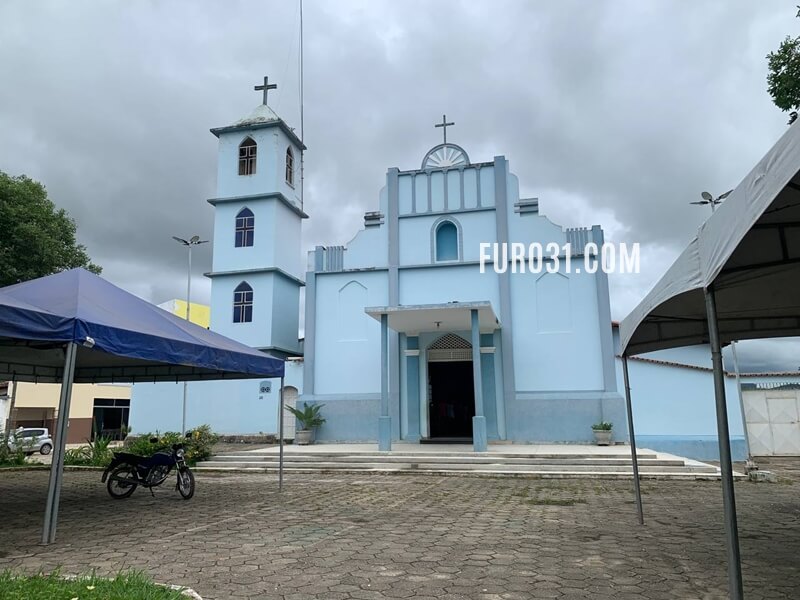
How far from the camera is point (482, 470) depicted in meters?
11.4

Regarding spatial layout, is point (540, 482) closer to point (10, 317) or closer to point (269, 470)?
point (269, 470)

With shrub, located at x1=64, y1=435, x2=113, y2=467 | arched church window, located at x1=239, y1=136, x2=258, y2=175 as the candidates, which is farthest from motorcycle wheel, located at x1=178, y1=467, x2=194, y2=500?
arched church window, located at x1=239, y1=136, x2=258, y2=175

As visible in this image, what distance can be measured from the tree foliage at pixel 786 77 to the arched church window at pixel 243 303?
564 inches

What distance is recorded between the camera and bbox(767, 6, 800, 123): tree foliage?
7895mm

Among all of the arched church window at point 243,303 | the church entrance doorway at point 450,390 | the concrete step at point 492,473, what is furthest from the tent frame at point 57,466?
the arched church window at point 243,303

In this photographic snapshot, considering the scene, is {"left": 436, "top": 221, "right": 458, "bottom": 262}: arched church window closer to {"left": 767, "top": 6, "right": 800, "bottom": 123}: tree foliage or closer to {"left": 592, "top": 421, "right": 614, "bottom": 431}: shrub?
{"left": 592, "top": 421, "right": 614, "bottom": 431}: shrub

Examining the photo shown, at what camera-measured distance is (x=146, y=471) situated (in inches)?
314

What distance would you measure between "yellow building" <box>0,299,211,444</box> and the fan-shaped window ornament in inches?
459

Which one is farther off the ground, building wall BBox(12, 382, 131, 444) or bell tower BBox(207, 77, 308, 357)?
bell tower BBox(207, 77, 308, 357)

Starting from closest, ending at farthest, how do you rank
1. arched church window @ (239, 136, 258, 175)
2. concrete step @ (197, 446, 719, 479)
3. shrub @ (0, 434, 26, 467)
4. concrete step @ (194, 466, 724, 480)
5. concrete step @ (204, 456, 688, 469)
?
concrete step @ (194, 466, 724, 480) → concrete step @ (197, 446, 719, 479) → concrete step @ (204, 456, 688, 469) → shrub @ (0, 434, 26, 467) → arched church window @ (239, 136, 258, 175)

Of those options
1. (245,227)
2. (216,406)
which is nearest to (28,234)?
(245,227)

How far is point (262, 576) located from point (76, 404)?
1188 inches

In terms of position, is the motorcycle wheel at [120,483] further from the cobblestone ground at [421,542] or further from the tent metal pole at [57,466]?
the tent metal pole at [57,466]

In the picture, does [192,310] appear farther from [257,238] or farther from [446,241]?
[446,241]
